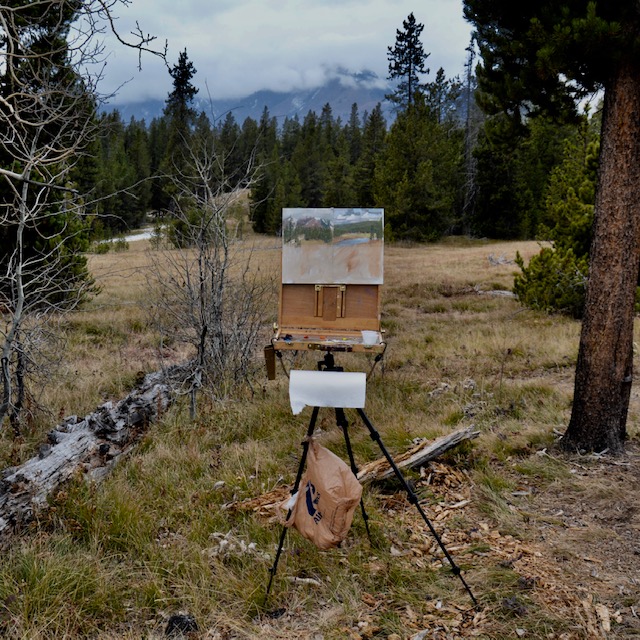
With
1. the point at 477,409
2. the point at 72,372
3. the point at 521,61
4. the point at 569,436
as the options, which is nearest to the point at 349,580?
the point at 569,436

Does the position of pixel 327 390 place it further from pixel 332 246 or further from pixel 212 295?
pixel 212 295

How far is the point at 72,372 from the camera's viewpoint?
7.38 metres

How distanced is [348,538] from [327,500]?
3.09 feet

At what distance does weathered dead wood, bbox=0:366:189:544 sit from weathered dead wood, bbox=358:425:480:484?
2.16m

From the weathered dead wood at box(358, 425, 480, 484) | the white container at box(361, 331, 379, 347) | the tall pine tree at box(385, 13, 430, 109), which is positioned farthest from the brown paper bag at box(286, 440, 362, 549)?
the tall pine tree at box(385, 13, 430, 109)

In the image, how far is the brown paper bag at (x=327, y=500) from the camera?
2.75m

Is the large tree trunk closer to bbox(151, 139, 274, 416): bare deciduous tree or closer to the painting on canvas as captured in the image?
the painting on canvas

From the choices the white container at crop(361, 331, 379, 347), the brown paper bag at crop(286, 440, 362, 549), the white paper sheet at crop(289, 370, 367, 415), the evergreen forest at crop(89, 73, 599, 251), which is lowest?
the brown paper bag at crop(286, 440, 362, 549)

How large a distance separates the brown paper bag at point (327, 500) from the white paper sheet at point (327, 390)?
1.05ft

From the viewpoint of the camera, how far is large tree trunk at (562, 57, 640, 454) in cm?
420

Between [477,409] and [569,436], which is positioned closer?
[569,436]

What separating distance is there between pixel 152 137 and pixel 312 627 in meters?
62.4

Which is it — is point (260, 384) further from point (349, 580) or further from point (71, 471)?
point (349, 580)

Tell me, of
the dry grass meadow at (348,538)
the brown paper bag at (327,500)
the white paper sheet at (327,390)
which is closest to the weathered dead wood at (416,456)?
the dry grass meadow at (348,538)
